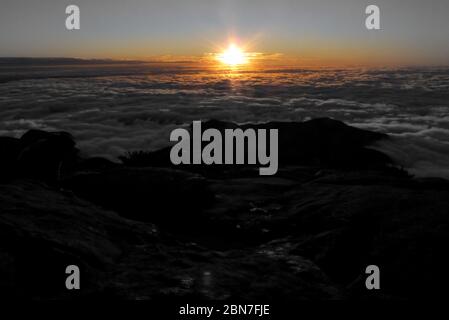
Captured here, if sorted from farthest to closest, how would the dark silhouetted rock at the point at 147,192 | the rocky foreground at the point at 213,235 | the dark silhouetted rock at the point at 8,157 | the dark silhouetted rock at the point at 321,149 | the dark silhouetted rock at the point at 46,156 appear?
the dark silhouetted rock at the point at 321,149, the dark silhouetted rock at the point at 46,156, the dark silhouetted rock at the point at 147,192, the dark silhouetted rock at the point at 8,157, the rocky foreground at the point at 213,235

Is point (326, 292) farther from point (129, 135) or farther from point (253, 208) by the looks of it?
point (129, 135)

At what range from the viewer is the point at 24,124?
34500 millimetres

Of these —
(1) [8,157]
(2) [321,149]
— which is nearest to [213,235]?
(1) [8,157]

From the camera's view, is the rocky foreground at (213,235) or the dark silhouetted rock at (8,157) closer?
the rocky foreground at (213,235)

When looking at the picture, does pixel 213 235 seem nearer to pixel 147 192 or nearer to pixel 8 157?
pixel 147 192

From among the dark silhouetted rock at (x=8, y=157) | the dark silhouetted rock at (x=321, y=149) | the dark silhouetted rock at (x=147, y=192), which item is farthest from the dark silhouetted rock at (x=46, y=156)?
the dark silhouetted rock at (x=321, y=149)

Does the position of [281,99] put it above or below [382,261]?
above

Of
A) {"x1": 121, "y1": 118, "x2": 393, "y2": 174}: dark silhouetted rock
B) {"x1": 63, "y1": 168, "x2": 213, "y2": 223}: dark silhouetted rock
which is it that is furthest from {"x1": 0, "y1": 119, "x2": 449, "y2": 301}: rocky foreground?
{"x1": 121, "y1": 118, "x2": 393, "y2": 174}: dark silhouetted rock

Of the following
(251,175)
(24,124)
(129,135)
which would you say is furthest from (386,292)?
(24,124)

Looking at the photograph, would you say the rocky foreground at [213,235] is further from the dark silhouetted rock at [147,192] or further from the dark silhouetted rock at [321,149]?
the dark silhouetted rock at [321,149]

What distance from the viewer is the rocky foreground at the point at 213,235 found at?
470 cm

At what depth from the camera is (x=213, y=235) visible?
801cm

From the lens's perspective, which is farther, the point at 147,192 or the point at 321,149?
the point at 321,149
